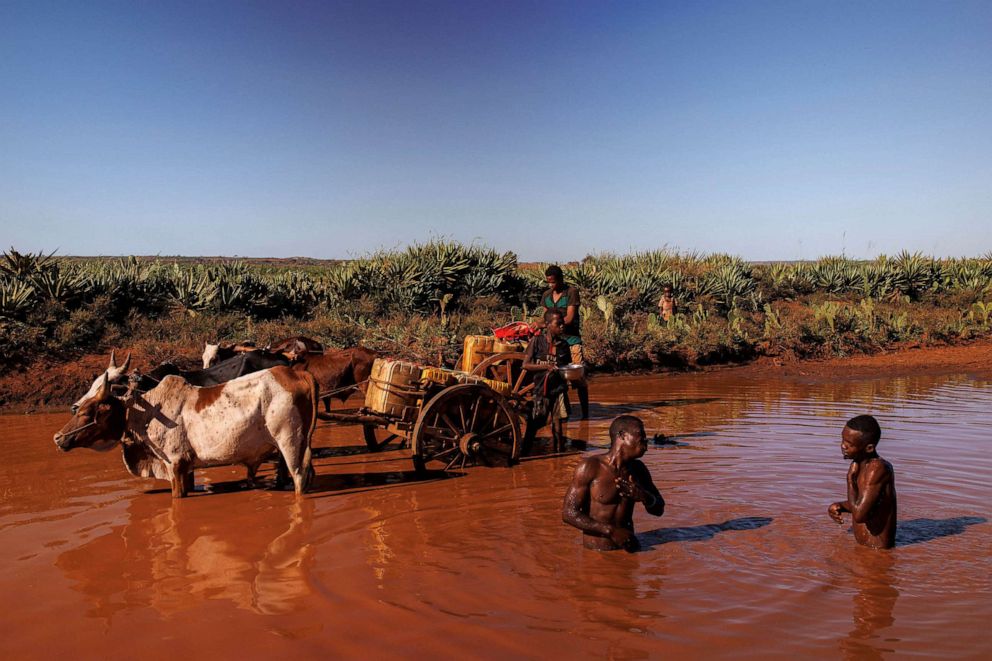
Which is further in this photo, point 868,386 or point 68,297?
point 68,297

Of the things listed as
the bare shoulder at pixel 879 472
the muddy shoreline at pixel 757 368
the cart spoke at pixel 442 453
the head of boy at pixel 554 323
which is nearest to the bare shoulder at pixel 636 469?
the bare shoulder at pixel 879 472

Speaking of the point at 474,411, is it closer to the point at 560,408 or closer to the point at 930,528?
the point at 560,408

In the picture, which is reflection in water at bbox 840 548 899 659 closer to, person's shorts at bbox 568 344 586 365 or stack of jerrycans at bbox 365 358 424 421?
stack of jerrycans at bbox 365 358 424 421

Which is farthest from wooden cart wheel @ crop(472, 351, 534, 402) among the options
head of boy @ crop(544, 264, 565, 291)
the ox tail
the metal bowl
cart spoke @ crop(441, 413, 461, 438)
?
the ox tail

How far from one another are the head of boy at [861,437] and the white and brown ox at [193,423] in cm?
429

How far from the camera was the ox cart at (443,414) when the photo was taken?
744cm

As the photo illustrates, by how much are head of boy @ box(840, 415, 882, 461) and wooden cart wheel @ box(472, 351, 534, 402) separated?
152 inches

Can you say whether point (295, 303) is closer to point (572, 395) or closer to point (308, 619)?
point (572, 395)

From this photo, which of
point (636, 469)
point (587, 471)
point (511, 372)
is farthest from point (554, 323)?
point (587, 471)

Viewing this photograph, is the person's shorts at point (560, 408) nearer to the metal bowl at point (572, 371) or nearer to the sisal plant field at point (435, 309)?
the metal bowl at point (572, 371)

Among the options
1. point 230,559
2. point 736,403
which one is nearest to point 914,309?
point 736,403

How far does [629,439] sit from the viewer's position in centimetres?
486

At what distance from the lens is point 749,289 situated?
24.7 metres

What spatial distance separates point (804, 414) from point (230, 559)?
866cm
